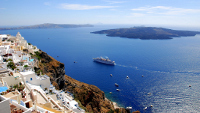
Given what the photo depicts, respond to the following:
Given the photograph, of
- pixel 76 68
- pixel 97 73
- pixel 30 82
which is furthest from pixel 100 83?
pixel 30 82

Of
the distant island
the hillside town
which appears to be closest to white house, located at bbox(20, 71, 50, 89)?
the hillside town

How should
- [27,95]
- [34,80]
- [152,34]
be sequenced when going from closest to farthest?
1. [27,95]
2. [34,80]
3. [152,34]

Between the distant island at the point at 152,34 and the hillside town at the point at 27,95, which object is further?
the distant island at the point at 152,34

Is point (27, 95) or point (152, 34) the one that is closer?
point (27, 95)

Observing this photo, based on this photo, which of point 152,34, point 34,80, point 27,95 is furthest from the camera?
point 152,34

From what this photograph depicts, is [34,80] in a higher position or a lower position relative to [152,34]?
lower

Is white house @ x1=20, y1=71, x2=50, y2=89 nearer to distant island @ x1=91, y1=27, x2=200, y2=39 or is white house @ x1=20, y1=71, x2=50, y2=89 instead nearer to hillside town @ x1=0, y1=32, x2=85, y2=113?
hillside town @ x1=0, y1=32, x2=85, y2=113

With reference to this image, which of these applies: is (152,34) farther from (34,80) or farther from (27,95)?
(27,95)

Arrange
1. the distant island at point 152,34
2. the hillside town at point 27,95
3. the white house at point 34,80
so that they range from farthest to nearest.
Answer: the distant island at point 152,34
the white house at point 34,80
the hillside town at point 27,95

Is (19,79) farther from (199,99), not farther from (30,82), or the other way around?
(199,99)

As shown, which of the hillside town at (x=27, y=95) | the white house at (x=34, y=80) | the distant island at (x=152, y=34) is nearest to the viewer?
the hillside town at (x=27, y=95)

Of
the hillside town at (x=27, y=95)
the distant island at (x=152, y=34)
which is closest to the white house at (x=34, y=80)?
the hillside town at (x=27, y=95)

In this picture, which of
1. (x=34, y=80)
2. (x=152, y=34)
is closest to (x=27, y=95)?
(x=34, y=80)

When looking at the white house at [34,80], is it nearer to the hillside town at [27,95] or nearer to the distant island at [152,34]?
the hillside town at [27,95]
